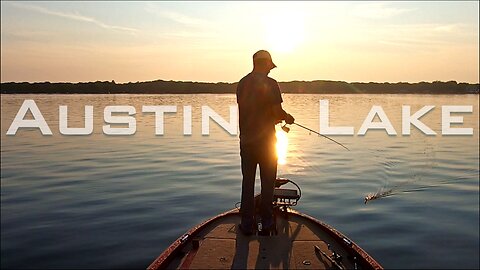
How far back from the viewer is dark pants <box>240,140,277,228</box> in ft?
27.1

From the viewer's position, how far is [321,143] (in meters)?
35.0

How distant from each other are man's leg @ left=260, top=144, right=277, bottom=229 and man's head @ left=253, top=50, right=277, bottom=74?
4.21ft

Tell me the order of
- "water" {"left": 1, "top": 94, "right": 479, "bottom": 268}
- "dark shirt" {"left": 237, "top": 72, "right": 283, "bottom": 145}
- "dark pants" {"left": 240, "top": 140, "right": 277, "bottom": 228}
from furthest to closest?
"water" {"left": 1, "top": 94, "right": 479, "bottom": 268} < "dark pants" {"left": 240, "top": 140, "right": 277, "bottom": 228} < "dark shirt" {"left": 237, "top": 72, "right": 283, "bottom": 145}

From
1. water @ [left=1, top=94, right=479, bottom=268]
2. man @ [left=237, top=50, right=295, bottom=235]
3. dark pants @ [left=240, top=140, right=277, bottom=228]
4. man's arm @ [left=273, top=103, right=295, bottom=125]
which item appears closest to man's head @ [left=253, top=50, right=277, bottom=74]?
man @ [left=237, top=50, right=295, bottom=235]

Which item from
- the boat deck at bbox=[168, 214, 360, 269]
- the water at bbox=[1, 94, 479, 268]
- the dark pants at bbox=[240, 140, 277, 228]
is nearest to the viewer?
the boat deck at bbox=[168, 214, 360, 269]

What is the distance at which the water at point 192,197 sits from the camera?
1220 cm

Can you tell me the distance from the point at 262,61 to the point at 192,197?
1014 centimetres

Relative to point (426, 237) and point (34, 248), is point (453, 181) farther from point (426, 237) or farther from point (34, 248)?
point (34, 248)

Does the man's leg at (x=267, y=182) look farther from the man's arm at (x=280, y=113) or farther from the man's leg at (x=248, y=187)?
the man's arm at (x=280, y=113)

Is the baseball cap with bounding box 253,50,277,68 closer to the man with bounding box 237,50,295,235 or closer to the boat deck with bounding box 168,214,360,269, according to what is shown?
the man with bounding box 237,50,295,235

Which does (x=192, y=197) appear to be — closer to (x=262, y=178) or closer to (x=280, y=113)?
(x=262, y=178)

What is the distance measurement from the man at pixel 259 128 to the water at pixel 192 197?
424 centimetres

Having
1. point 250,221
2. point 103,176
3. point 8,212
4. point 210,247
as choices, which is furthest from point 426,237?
point 103,176

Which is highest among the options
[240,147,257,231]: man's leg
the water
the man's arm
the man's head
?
the man's head
